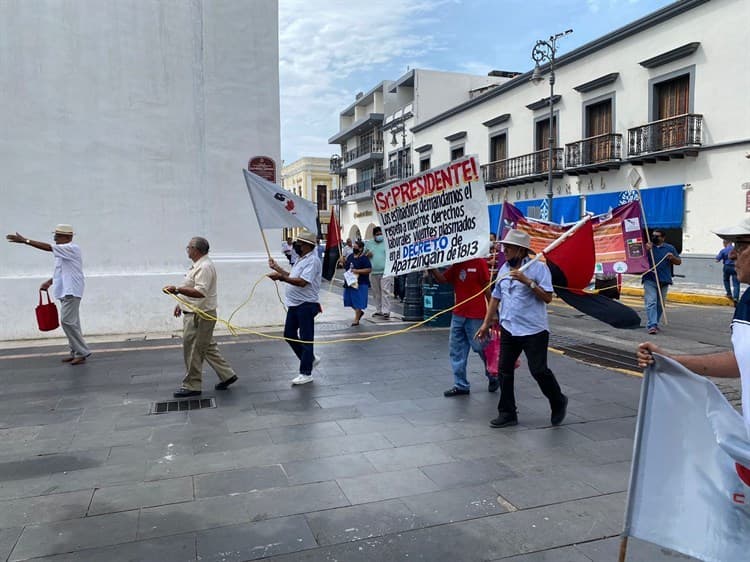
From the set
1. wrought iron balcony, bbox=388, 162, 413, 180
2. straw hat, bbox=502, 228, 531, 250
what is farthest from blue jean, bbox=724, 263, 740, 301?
wrought iron balcony, bbox=388, 162, 413, 180

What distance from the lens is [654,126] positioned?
20.9 m

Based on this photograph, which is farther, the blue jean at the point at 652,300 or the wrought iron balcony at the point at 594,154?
the wrought iron balcony at the point at 594,154

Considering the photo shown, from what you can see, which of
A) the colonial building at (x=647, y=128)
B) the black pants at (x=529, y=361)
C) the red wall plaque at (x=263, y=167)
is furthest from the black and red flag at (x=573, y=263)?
the colonial building at (x=647, y=128)

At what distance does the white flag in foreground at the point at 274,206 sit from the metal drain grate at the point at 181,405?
93.6 inches

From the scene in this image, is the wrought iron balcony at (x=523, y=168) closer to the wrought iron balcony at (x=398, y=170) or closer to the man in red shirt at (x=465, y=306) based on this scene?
the wrought iron balcony at (x=398, y=170)

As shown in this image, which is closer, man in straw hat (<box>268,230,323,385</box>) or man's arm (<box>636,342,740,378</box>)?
man's arm (<box>636,342,740,378</box>)

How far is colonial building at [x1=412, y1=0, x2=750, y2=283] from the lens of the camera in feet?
60.8

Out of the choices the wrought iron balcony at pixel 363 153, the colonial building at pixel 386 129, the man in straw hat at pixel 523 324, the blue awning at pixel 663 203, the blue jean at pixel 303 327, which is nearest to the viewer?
the man in straw hat at pixel 523 324

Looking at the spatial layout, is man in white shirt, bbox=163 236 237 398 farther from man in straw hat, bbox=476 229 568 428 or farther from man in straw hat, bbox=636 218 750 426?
man in straw hat, bbox=636 218 750 426

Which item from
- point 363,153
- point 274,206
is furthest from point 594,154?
point 363,153

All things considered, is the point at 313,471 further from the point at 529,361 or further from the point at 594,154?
the point at 594,154

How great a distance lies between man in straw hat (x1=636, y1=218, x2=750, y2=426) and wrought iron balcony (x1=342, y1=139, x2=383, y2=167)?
4536 centimetres

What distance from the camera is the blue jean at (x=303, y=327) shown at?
6676 millimetres

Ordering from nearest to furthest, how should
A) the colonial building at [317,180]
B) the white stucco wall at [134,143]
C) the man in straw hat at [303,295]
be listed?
the man in straw hat at [303,295] < the white stucco wall at [134,143] < the colonial building at [317,180]
